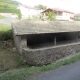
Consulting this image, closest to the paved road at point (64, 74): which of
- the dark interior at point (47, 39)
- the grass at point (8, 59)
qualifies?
the grass at point (8, 59)

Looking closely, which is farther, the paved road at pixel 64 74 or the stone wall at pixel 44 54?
the stone wall at pixel 44 54

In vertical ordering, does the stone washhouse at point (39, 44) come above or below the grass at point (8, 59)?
above

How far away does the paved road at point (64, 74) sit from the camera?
8.34 meters

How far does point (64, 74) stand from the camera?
8.89 m

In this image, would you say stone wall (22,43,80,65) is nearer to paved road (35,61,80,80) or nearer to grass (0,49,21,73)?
grass (0,49,21,73)

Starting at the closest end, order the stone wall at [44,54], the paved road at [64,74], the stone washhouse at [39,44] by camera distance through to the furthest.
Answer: the paved road at [64,74] → the stone wall at [44,54] → the stone washhouse at [39,44]

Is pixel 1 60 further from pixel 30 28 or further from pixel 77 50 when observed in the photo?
pixel 77 50

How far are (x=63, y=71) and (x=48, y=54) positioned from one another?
494 centimetres

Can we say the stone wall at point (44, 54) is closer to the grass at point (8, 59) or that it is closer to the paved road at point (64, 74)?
the grass at point (8, 59)

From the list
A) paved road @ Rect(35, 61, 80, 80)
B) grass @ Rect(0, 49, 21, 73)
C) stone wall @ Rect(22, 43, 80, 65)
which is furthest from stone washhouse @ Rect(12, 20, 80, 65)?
paved road @ Rect(35, 61, 80, 80)

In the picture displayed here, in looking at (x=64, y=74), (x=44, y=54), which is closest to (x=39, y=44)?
(x=44, y=54)

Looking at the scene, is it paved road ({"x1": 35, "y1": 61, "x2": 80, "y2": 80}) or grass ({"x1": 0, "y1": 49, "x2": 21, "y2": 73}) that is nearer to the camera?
paved road ({"x1": 35, "y1": 61, "x2": 80, "y2": 80})

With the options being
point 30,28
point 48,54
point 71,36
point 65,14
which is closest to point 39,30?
point 30,28

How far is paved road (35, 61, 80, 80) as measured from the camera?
8.34 m
